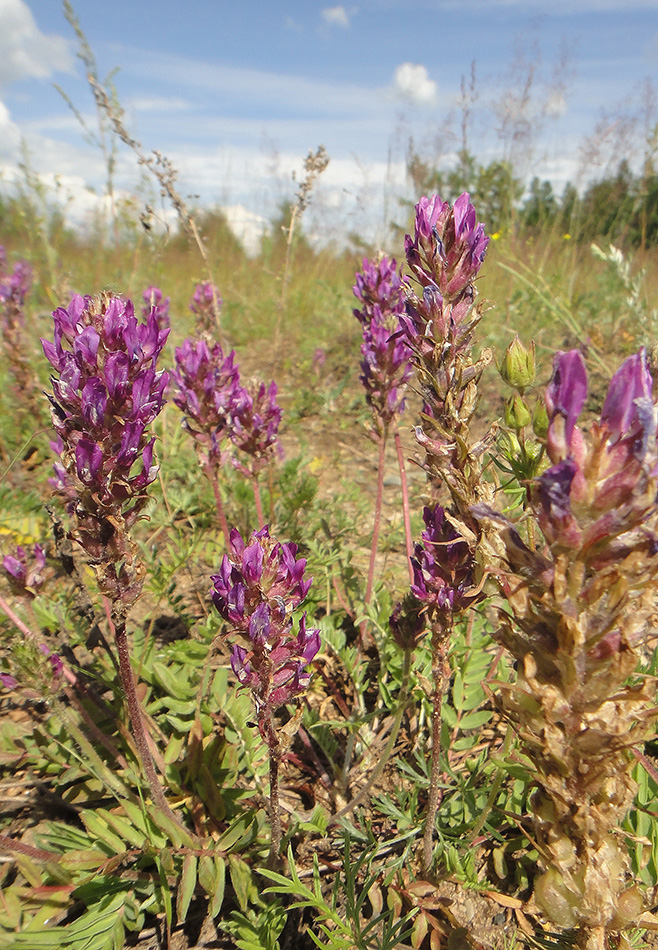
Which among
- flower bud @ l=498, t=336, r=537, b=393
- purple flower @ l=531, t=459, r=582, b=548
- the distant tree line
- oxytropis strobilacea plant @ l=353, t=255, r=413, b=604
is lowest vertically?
oxytropis strobilacea plant @ l=353, t=255, r=413, b=604

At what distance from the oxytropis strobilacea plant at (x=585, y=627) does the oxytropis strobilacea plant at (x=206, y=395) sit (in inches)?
71.8

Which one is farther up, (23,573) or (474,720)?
(23,573)

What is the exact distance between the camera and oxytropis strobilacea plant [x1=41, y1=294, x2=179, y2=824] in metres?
1.36

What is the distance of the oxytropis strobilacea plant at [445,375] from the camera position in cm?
131

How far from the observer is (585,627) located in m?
0.88

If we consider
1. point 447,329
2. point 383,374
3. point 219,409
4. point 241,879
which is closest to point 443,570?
point 447,329

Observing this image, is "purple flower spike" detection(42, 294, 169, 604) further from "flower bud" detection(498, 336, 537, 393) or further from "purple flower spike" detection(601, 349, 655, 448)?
"purple flower spike" detection(601, 349, 655, 448)

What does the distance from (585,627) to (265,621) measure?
73 centimetres

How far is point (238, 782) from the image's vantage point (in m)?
2.16

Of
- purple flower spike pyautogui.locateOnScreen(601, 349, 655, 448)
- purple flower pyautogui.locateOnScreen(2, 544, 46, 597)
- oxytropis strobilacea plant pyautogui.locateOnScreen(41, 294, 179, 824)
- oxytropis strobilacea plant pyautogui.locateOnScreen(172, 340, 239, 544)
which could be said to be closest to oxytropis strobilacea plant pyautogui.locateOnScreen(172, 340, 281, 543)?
oxytropis strobilacea plant pyautogui.locateOnScreen(172, 340, 239, 544)

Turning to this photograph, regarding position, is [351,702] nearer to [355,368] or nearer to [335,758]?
[335,758]

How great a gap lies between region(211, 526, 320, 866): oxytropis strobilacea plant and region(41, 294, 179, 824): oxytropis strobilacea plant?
0.98 ft

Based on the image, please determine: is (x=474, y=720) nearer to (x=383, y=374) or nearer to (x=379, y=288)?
(x=383, y=374)

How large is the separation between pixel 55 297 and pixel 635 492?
5096mm
